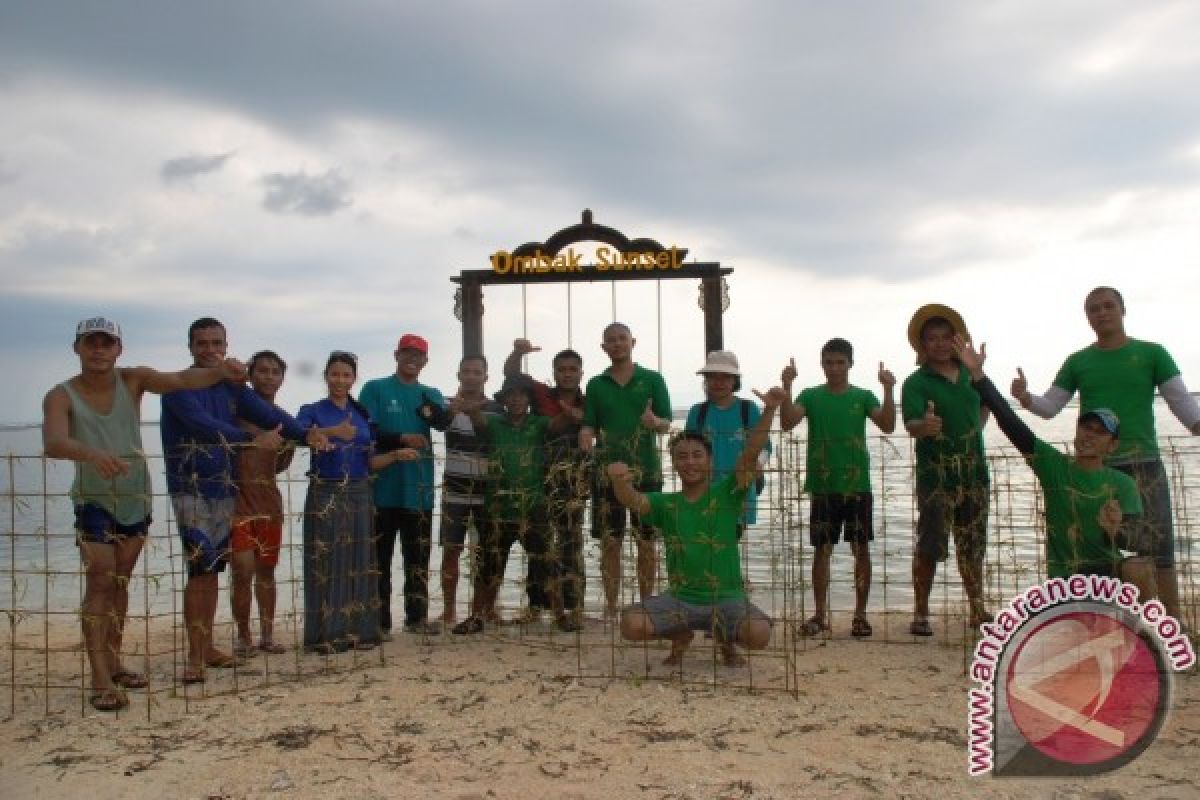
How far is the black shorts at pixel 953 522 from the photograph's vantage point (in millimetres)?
5723

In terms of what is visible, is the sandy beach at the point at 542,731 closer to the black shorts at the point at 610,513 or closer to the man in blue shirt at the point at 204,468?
the man in blue shirt at the point at 204,468

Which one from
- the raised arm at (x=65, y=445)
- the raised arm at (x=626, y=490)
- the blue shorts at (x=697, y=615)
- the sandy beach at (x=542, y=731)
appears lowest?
the sandy beach at (x=542, y=731)

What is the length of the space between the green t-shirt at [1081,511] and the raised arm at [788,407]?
142 cm

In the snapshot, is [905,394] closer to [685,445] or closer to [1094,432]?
[1094,432]

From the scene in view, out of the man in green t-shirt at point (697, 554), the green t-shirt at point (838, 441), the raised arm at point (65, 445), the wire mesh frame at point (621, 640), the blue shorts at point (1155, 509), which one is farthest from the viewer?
the green t-shirt at point (838, 441)

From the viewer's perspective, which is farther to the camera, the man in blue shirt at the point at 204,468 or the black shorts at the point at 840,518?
the black shorts at the point at 840,518

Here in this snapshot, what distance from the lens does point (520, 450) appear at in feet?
20.5

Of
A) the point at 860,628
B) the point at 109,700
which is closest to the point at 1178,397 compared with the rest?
the point at 860,628

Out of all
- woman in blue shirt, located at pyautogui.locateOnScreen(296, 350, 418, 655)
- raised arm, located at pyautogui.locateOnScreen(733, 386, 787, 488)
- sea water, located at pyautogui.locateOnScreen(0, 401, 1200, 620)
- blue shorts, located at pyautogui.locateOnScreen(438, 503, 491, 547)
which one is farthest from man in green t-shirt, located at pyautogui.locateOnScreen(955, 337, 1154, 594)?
woman in blue shirt, located at pyautogui.locateOnScreen(296, 350, 418, 655)

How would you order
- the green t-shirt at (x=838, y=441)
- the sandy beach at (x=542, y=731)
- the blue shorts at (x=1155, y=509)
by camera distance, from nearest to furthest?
1. the sandy beach at (x=542, y=731)
2. the blue shorts at (x=1155, y=509)
3. the green t-shirt at (x=838, y=441)

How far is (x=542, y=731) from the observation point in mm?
4402

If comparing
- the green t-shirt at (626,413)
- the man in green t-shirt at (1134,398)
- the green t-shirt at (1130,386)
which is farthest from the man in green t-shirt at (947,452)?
the green t-shirt at (626,413)

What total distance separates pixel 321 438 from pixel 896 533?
9937mm

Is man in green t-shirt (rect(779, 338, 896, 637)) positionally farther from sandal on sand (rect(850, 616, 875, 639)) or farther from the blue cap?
the blue cap
